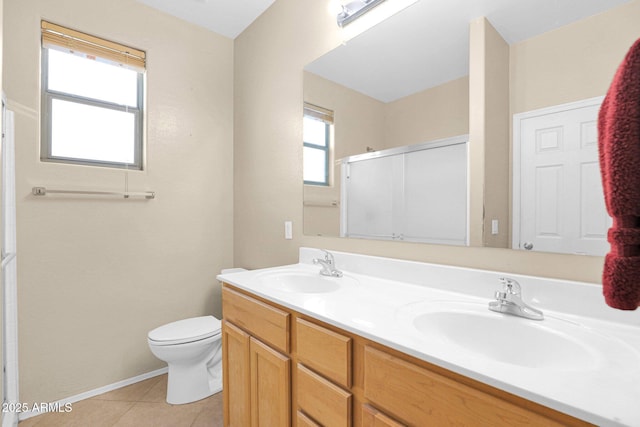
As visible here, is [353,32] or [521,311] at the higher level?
[353,32]

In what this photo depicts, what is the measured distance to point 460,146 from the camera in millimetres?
1180

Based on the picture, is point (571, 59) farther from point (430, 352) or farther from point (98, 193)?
point (98, 193)

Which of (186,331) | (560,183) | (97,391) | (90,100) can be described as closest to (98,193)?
(90,100)

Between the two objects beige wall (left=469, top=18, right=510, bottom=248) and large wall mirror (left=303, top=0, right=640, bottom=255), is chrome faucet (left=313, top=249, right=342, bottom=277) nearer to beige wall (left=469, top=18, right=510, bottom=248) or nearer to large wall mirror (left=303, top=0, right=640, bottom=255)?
large wall mirror (left=303, top=0, right=640, bottom=255)

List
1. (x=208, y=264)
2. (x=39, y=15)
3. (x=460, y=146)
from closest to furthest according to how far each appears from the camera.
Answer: (x=460, y=146), (x=39, y=15), (x=208, y=264)

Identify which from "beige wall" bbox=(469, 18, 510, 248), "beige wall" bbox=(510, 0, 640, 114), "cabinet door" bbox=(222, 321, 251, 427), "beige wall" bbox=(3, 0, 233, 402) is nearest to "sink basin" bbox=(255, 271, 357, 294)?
"cabinet door" bbox=(222, 321, 251, 427)

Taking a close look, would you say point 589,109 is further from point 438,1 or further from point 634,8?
point 438,1

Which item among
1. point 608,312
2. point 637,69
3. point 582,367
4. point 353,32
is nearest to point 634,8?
point 637,69

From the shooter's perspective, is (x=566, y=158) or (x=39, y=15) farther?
(x=39, y=15)

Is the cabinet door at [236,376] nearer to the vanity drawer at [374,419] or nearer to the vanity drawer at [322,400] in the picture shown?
the vanity drawer at [322,400]

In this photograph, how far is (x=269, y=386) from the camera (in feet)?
3.82

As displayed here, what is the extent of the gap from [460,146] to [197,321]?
6.46ft

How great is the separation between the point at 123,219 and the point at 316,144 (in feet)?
4.81

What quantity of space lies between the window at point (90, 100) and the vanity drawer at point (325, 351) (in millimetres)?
1889
